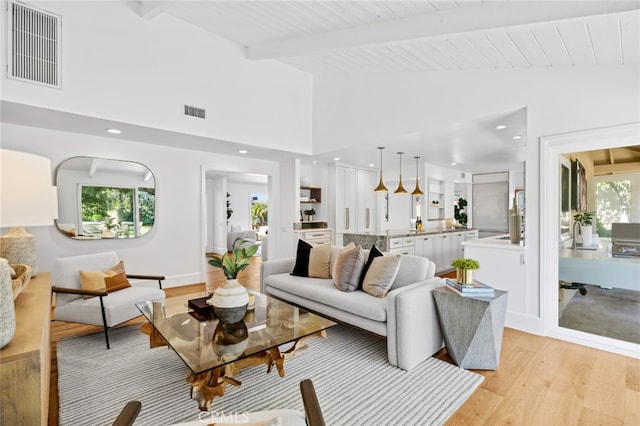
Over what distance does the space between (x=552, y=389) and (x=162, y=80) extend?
493 cm

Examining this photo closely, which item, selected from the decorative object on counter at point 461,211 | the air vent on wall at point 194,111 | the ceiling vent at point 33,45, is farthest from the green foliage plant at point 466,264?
the decorative object on counter at point 461,211

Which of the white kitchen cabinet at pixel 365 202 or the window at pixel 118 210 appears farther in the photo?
the white kitchen cabinet at pixel 365 202

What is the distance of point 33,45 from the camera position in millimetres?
3020

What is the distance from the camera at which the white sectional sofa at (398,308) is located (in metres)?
2.41

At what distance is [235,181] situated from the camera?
35.9 feet

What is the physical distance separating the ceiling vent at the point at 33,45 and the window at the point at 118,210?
5.45ft

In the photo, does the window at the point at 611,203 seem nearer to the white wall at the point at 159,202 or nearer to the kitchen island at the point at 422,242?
the kitchen island at the point at 422,242

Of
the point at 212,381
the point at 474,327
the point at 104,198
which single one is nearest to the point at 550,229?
the point at 474,327

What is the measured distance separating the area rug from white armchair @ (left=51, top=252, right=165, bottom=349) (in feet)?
0.84

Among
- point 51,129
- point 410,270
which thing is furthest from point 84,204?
point 410,270

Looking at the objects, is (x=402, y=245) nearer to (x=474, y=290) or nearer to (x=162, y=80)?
(x=474, y=290)

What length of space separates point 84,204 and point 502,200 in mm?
8906

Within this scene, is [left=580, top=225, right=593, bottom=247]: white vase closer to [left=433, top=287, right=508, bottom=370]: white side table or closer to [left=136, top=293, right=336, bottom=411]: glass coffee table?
[left=433, top=287, right=508, bottom=370]: white side table

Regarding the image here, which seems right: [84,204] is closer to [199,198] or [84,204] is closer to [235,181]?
[199,198]
